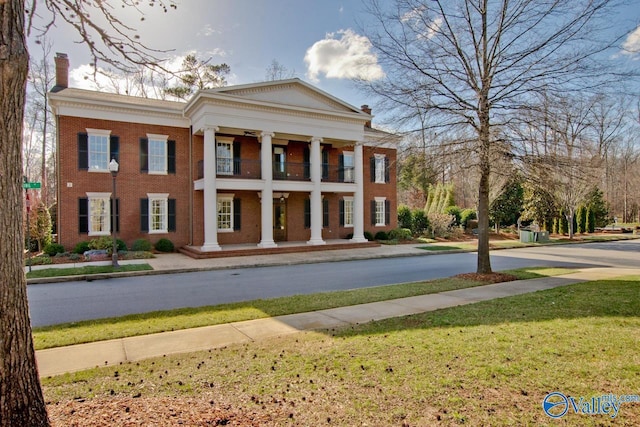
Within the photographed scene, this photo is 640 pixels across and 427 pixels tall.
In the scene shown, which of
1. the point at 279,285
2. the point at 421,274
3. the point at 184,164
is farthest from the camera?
the point at 184,164

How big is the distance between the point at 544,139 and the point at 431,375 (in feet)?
29.2

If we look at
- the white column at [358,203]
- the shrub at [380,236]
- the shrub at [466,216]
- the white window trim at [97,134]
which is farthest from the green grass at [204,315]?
the shrub at [466,216]

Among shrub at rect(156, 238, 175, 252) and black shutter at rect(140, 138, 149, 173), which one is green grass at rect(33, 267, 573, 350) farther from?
black shutter at rect(140, 138, 149, 173)

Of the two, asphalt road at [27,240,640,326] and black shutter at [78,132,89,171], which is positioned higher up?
black shutter at [78,132,89,171]

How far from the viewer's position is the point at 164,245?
19812mm

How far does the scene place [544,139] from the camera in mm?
10453

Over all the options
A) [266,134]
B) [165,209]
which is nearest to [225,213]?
[165,209]

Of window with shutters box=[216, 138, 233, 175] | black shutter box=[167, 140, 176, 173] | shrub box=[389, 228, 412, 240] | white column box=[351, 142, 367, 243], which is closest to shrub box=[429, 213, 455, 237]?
shrub box=[389, 228, 412, 240]

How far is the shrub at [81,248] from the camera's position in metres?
17.9

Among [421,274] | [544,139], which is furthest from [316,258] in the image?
[544,139]

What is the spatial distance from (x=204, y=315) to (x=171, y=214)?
573 inches

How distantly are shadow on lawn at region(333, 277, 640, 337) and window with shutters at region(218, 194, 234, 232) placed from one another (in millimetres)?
16542

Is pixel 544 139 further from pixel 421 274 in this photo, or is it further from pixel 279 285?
Answer: pixel 279 285

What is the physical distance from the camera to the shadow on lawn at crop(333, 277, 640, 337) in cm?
626
